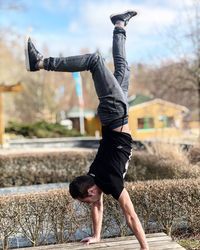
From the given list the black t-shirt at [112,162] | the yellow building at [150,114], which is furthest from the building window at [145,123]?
the black t-shirt at [112,162]

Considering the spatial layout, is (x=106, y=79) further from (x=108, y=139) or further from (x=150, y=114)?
Result: (x=150, y=114)

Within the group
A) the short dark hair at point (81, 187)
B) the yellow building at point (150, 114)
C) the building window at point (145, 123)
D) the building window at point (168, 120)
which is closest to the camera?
the short dark hair at point (81, 187)

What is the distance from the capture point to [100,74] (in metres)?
3.82

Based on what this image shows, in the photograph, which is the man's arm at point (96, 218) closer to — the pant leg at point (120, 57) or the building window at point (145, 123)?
the pant leg at point (120, 57)

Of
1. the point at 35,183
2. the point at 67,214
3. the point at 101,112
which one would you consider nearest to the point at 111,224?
the point at 67,214

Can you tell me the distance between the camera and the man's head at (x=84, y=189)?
389 centimetres

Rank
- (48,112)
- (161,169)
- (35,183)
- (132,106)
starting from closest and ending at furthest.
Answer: (161,169) → (35,183) → (132,106) → (48,112)

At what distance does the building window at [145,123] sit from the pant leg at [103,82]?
32.8 meters

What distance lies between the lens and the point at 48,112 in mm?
53188

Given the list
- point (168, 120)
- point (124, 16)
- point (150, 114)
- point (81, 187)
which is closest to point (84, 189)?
point (81, 187)

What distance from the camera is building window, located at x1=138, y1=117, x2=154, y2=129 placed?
3659cm

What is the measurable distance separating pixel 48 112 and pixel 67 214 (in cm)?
4837

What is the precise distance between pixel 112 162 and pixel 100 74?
797 millimetres

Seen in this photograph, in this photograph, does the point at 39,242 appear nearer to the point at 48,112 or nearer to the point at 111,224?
the point at 111,224
